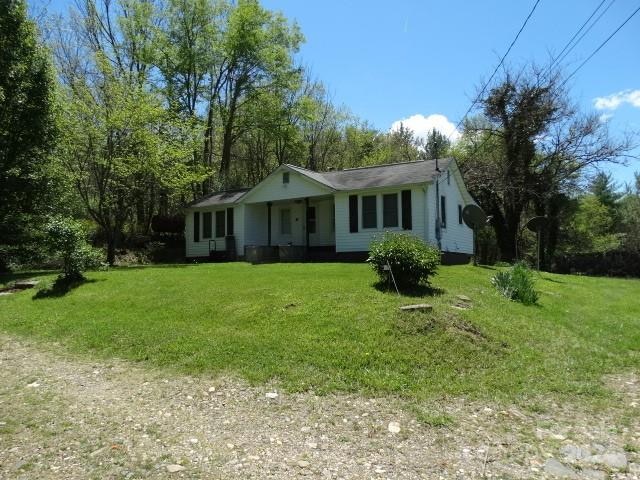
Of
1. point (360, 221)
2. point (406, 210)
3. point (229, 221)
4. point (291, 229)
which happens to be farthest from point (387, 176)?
point (229, 221)

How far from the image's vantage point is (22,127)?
18.8 m

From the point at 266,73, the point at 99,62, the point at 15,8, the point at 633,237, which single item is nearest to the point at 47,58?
the point at 15,8

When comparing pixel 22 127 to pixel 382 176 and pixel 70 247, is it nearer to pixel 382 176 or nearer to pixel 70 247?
pixel 70 247

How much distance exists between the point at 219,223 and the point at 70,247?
11.5m

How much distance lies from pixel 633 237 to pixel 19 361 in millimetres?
50381

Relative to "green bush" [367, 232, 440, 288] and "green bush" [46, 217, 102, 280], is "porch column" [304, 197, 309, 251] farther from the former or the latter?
"green bush" [367, 232, 440, 288]

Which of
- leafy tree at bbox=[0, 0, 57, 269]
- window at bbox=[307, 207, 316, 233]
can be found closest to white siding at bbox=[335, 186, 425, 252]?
window at bbox=[307, 207, 316, 233]

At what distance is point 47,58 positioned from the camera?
2000 cm

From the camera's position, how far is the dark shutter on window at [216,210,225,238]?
81.5ft

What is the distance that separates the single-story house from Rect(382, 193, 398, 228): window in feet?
0.13

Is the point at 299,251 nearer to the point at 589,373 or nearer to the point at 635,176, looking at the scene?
the point at 589,373

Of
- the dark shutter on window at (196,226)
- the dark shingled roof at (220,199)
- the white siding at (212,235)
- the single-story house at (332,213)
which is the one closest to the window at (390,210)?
the single-story house at (332,213)

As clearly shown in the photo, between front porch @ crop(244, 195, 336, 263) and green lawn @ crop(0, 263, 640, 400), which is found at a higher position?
front porch @ crop(244, 195, 336, 263)

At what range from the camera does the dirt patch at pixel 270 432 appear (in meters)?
4.11
